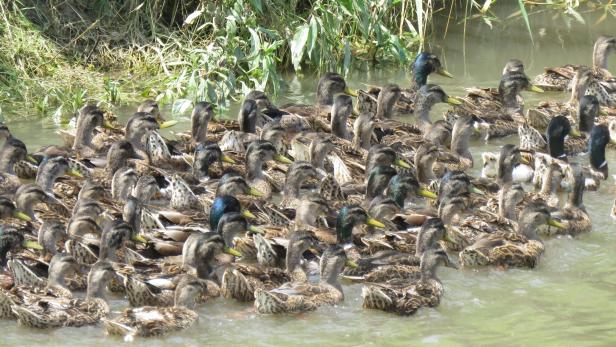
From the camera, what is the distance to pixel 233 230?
998 cm

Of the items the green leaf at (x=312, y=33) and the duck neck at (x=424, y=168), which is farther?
the green leaf at (x=312, y=33)

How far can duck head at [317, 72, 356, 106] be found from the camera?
13602 mm

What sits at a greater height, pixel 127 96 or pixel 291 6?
pixel 291 6

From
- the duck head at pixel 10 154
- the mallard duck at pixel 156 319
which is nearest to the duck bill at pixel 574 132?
the duck head at pixel 10 154

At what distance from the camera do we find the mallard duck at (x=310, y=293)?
29.3 feet

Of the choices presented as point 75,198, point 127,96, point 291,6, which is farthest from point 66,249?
point 291,6

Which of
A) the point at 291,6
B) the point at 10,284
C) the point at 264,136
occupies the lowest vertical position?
the point at 10,284

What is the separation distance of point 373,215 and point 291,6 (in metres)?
4.89

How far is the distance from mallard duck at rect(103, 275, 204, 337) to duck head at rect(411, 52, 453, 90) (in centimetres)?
616

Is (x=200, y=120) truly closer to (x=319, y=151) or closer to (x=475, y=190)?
(x=319, y=151)

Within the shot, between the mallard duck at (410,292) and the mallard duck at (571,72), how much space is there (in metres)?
5.82

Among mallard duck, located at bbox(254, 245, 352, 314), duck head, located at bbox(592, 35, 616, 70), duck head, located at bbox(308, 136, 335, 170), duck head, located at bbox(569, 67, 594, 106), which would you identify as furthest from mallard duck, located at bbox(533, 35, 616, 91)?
mallard duck, located at bbox(254, 245, 352, 314)

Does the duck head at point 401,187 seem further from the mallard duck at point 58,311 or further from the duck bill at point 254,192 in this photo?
the mallard duck at point 58,311

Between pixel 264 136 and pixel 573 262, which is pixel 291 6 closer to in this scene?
pixel 264 136
